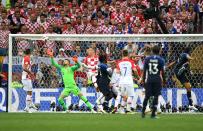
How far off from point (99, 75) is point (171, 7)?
558 centimetres

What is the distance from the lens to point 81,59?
83.8 feet

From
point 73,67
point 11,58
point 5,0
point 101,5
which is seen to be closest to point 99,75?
point 73,67

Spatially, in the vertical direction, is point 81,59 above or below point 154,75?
above

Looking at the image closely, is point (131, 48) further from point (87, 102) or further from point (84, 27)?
point (87, 102)

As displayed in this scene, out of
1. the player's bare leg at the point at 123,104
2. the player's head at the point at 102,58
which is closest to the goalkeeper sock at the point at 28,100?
the player's head at the point at 102,58

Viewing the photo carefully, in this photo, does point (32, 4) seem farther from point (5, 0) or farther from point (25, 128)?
point (25, 128)

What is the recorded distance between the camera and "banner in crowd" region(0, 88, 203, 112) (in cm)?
2469

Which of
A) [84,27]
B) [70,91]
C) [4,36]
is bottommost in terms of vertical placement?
[70,91]

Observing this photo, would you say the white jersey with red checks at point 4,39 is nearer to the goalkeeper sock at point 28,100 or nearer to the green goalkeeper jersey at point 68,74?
the goalkeeper sock at point 28,100

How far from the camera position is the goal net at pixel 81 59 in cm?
2481

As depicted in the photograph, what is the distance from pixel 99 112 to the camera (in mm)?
24312

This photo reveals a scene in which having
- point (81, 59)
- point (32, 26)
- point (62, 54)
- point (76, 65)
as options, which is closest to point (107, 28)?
point (81, 59)

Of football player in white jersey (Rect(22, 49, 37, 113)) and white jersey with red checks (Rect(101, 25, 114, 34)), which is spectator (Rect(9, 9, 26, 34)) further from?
football player in white jersey (Rect(22, 49, 37, 113))

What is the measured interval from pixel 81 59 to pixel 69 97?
→ 147 centimetres
